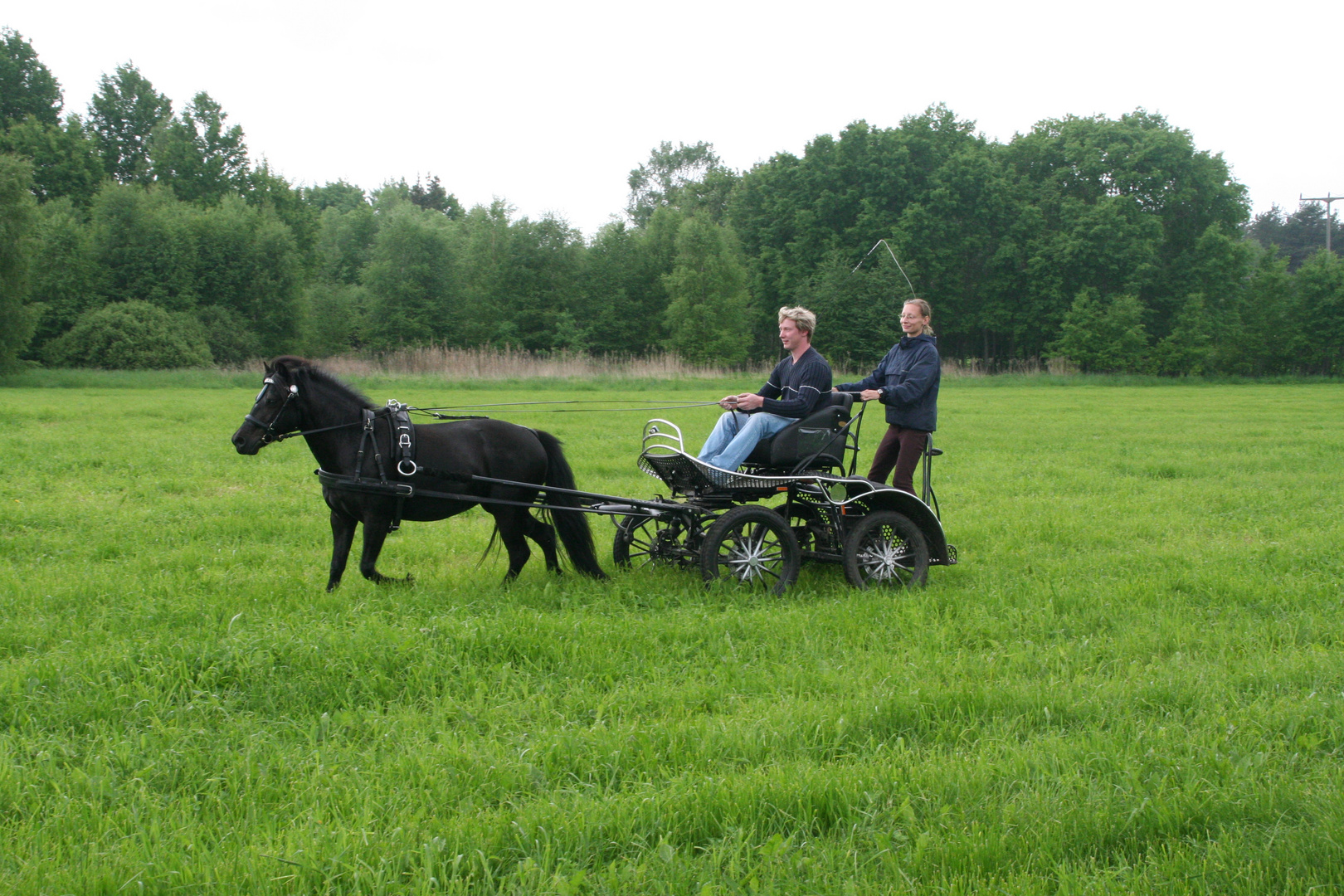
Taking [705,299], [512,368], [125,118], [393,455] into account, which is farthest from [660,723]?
[125,118]

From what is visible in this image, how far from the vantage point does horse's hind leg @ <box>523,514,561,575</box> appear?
692 centimetres

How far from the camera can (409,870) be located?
295 cm

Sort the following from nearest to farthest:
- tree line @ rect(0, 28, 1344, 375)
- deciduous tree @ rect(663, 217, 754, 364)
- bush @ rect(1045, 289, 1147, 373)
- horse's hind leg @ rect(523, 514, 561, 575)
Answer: horse's hind leg @ rect(523, 514, 561, 575) → tree line @ rect(0, 28, 1344, 375) → bush @ rect(1045, 289, 1147, 373) → deciduous tree @ rect(663, 217, 754, 364)

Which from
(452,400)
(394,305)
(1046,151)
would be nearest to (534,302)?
(394,305)

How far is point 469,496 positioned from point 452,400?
59.2 ft

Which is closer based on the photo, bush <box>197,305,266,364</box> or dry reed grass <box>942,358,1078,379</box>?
bush <box>197,305,266,364</box>

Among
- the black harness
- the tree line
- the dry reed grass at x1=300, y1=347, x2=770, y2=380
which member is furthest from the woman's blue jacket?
the tree line

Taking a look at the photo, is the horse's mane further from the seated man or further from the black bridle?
the seated man

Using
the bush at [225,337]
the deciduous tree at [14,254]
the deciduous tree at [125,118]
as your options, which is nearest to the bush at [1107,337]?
the bush at [225,337]

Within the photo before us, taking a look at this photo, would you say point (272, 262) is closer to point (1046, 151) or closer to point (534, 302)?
point (534, 302)

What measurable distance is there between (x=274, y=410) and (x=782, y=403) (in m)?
3.63

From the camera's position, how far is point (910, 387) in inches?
282

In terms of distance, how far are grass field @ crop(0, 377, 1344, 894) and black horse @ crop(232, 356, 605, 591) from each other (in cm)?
37

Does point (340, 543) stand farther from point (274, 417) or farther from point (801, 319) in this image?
point (801, 319)
